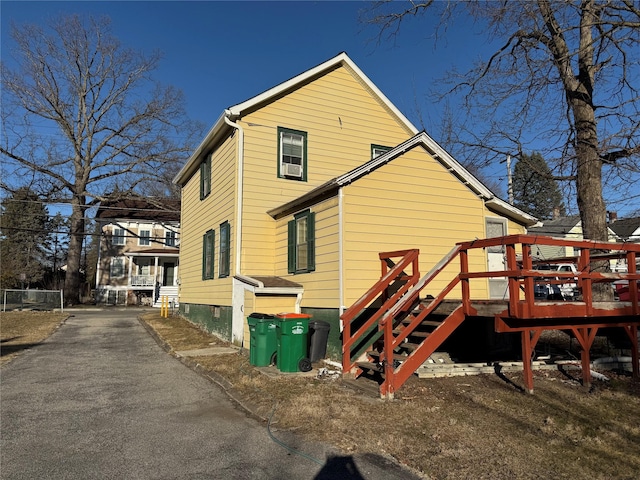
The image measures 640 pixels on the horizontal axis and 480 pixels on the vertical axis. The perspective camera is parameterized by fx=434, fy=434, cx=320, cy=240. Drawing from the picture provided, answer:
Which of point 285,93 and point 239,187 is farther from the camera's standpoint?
point 285,93

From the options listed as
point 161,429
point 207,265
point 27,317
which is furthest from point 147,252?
point 161,429

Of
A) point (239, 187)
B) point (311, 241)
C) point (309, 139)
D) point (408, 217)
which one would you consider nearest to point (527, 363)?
point (408, 217)

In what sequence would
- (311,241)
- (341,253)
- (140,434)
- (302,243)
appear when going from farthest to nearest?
1. (302,243)
2. (311,241)
3. (341,253)
4. (140,434)

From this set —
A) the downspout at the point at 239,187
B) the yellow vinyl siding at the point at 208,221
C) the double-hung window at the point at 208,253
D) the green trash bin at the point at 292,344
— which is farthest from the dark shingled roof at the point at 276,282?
the double-hung window at the point at 208,253

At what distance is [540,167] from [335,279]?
24.9ft

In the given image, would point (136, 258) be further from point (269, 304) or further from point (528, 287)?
point (528, 287)

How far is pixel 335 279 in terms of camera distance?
9164 millimetres

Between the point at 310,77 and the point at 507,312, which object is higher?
the point at 310,77

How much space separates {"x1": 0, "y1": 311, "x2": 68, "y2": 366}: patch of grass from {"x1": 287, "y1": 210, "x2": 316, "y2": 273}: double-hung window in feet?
22.8

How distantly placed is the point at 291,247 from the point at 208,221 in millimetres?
5482

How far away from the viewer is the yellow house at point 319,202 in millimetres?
9461

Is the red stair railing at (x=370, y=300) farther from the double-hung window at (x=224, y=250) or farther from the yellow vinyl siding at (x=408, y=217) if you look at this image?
the double-hung window at (x=224, y=250)

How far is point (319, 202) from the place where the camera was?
390 inches

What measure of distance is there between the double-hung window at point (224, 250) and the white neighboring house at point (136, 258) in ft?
70.2
